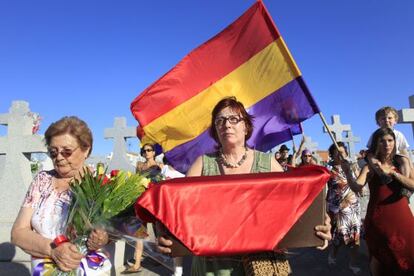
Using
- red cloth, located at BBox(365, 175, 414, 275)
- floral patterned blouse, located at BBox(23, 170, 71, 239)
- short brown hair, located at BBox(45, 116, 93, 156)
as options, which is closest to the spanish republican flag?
red cloth, located at BBox(365, 175, 414, 275)

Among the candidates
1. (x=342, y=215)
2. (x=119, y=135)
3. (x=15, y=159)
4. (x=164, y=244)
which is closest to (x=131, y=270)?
(x=15, y=159)

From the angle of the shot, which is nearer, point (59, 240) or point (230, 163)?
point (59, 240)

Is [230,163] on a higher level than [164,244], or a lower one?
higher

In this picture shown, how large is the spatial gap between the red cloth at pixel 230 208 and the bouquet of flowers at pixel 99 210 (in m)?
0.24

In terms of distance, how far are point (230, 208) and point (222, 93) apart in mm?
3055

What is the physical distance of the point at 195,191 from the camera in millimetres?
1784

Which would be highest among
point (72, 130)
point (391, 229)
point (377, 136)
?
point (377, 136)

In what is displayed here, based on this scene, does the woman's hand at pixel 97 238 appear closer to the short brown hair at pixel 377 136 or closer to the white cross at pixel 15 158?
the short brown hair at pixel 377 136

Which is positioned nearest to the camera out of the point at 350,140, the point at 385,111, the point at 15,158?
the point at 385,111

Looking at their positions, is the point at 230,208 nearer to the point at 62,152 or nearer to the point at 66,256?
the point at 66,256

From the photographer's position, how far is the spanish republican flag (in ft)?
14.7

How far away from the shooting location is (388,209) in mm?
3293

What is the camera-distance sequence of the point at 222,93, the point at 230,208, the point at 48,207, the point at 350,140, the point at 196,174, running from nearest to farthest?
the point at 230,208 → the point at 48,207 → the point at 196,174 → the point at 222,93 → the point at 350,140

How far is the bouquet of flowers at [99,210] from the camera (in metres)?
1.92
